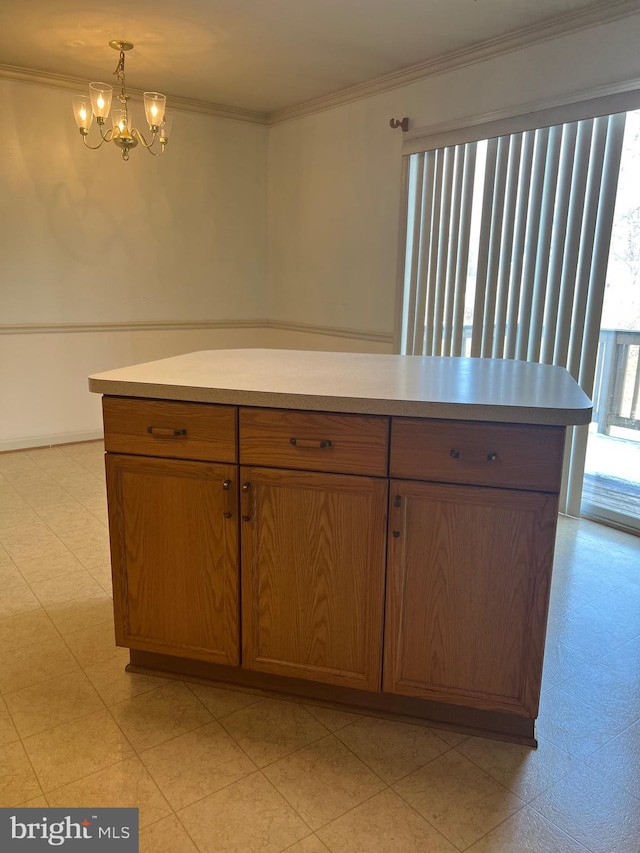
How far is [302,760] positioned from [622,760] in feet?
2.74

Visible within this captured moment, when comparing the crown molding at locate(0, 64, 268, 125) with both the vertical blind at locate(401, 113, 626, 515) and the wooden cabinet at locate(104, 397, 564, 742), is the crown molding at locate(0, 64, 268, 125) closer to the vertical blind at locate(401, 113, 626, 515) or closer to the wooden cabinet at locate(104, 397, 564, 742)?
the vertical blind at locate(401, 113, 626, 515)

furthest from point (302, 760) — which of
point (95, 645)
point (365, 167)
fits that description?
point (365, 167)

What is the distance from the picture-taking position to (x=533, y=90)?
3.28m

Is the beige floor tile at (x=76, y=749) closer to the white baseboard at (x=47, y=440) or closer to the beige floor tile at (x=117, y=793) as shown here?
the beige floor tile at (x=117, y=793)

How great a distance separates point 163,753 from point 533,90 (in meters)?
3.40

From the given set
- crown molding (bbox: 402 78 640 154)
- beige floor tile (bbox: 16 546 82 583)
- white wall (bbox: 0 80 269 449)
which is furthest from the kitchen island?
white wall (bbox: 0 80 269 449)

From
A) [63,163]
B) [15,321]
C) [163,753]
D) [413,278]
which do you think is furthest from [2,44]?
[163,753]

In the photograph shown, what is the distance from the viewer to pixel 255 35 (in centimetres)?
351

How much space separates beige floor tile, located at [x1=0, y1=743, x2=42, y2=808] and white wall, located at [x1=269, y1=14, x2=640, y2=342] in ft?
11.0

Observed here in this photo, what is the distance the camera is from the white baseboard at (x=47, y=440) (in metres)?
4.53

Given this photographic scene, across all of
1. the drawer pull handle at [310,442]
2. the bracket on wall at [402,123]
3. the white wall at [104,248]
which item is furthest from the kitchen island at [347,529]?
the white wall at [104,248]

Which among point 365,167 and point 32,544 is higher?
point 365,167

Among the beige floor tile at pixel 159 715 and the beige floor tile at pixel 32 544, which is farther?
the beige floor tile at pixel 32 544

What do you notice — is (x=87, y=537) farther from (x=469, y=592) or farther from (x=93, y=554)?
(x=469, y=592)
